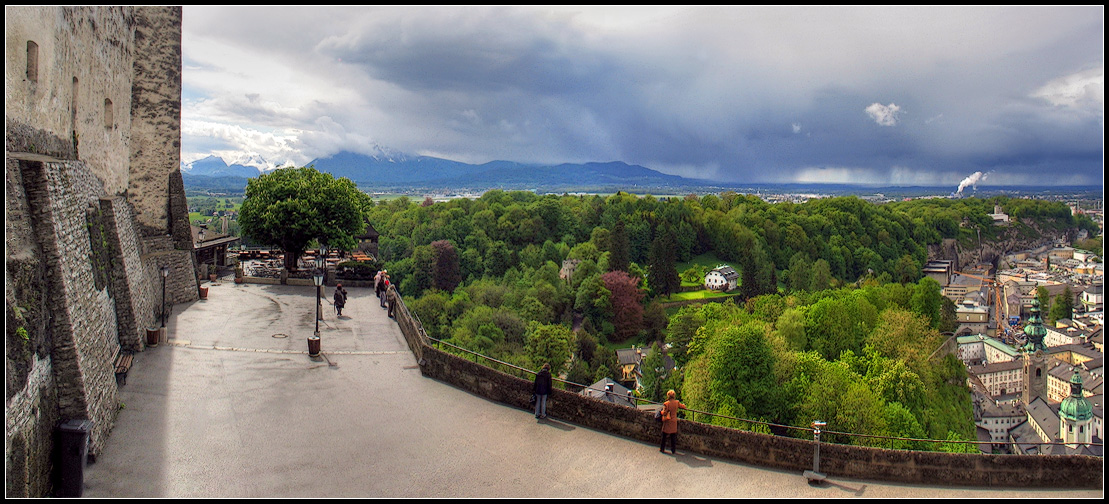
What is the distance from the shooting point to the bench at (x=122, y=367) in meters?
11.7

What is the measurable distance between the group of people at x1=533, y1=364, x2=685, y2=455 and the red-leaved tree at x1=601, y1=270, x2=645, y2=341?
6144 centimetres

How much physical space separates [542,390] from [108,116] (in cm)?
1633

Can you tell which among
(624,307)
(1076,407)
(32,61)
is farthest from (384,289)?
(624,307)

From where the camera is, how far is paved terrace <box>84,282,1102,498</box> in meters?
8.16

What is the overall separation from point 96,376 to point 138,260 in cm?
883

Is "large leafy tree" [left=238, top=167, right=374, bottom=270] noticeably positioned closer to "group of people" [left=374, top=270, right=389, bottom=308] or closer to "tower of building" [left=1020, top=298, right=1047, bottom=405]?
"group of people" [left=374, top=270, right=389, bottom=308]

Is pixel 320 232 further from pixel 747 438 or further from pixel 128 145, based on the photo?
pixel 747 438

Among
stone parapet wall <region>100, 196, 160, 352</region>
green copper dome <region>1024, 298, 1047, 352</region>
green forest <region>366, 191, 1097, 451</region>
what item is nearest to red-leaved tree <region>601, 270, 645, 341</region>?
green forest <region>366, 191, 1097, 451</region>

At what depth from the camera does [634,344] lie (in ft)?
230

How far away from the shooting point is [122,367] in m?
12.1

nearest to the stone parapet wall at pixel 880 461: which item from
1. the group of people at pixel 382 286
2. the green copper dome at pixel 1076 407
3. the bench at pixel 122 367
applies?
the bench at pixel 122 367

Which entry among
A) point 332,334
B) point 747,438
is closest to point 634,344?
point 332,334

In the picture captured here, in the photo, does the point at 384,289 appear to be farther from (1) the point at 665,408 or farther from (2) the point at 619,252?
(2) the point at 619,252

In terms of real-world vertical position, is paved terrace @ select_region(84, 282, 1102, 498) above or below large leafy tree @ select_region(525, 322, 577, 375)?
above
